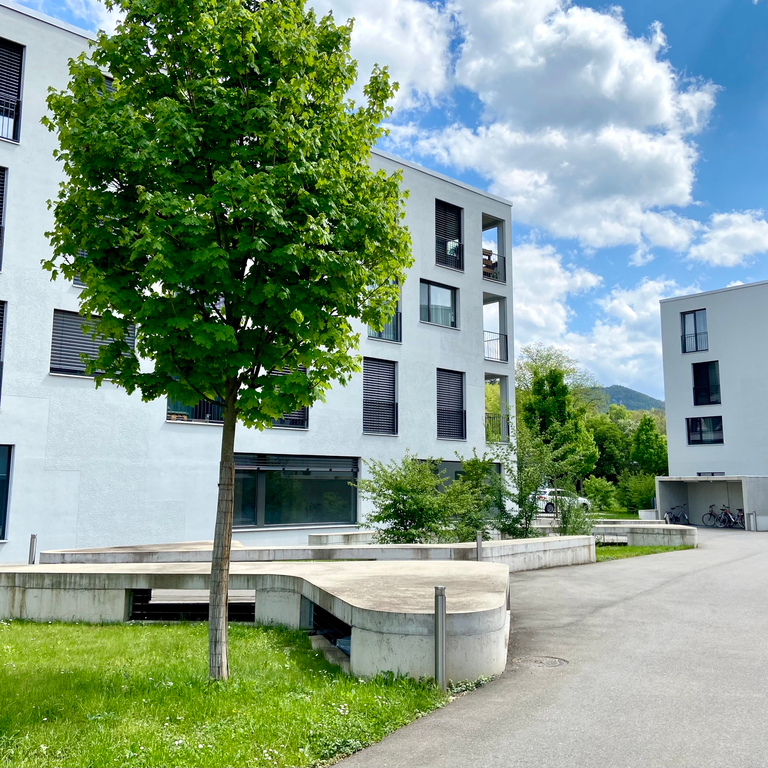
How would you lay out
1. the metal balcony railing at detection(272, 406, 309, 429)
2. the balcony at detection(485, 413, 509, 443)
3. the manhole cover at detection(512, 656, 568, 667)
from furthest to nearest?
the balcony at detection(485, 413, 509, 443) → the metal balcony railing at detection(272, 406, 309, 429) → the manhole cover at detection(512, 656, 568, 667)

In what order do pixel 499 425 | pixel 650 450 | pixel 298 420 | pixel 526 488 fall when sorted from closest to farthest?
pixel 526 488
pixel 298 420
pixel 499 425
pixel 650 450

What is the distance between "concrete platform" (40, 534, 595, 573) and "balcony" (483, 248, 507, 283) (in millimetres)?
13557

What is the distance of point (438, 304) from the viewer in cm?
2500

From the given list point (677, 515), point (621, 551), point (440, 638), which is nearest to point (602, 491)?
point (677, 515)

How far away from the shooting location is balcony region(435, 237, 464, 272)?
25422 millimetres

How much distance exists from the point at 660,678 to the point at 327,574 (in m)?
4.81

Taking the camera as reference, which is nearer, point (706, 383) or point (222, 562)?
point (222, 562)

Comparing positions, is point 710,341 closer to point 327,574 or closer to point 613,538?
point 613,538

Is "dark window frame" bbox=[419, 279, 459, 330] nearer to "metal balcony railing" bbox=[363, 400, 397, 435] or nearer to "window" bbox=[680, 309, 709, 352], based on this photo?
"metal balcony railing" bbox=[363, 400, 397, 435]

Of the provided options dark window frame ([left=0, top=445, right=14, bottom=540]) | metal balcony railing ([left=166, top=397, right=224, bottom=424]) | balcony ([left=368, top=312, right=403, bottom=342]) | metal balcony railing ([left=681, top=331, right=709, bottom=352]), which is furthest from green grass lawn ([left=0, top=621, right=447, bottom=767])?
metal balcony railing ([left=681, top=331, right=709, bottom=352])

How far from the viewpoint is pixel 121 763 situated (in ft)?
14.7

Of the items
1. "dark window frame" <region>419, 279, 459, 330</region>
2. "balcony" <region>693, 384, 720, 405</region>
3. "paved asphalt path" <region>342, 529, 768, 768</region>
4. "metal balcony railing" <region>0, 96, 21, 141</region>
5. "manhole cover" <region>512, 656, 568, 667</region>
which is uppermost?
"metal balcony railing" <region>0, 96, 21, 141</region>

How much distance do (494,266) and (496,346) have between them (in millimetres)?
3266

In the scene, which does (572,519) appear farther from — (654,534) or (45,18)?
(45,18)
